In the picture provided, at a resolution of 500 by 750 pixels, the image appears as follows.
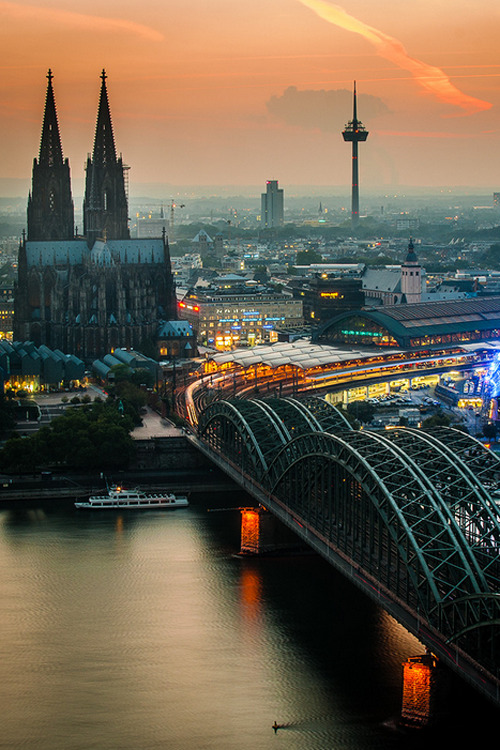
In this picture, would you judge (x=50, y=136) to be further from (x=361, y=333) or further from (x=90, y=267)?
(x=361, y=333)

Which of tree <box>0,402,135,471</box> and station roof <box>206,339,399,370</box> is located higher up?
Answer: station roof <box>206,339,399,370</box>

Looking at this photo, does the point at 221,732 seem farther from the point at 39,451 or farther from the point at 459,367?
the point at 459,367

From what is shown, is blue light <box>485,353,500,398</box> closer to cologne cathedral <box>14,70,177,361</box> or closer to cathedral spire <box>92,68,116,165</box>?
cologne cathedral <box>14,70,177,361</box>

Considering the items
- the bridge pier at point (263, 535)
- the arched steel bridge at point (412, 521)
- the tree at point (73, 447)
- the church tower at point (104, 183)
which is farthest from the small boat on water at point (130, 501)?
the church tower at point (104, 183)

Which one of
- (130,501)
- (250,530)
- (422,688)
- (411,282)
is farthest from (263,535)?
(411,282)

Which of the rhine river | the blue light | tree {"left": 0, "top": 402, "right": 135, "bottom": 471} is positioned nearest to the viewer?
the rhine river

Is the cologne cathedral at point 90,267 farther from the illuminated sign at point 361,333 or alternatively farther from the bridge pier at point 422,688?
the bridge pier at point 422,688

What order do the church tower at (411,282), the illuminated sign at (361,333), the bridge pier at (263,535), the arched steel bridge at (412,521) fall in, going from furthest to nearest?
the church tower at (411,282), the illuminated sign at (361,333), the bridge pier at (263,535), the arched steel bridge at (412,521)

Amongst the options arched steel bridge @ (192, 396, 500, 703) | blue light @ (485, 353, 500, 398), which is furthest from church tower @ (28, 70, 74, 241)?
arched steel bridge @ (192, 396, 500, 703)
